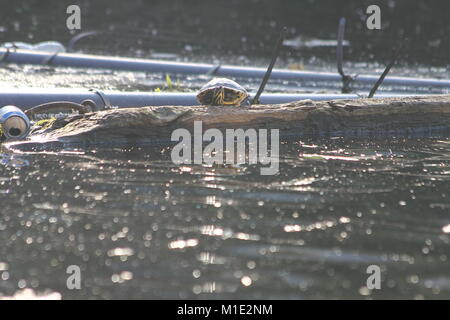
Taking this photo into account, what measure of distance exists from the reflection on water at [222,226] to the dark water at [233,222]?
0.04 feet

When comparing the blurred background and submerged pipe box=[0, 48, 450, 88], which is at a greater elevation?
the blurred background

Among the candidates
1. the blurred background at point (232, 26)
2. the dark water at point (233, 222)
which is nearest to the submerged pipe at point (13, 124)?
the dark water at point (233, 222)

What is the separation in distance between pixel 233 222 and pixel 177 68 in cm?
1007

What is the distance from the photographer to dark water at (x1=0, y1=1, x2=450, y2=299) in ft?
16.2

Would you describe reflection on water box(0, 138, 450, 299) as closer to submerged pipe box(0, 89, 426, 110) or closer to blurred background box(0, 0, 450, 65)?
submerged pipe box(0, 89, 426, 110)

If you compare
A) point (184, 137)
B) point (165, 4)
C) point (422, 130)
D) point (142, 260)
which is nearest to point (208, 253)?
point (142, 260)

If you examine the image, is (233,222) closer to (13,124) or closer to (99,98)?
(13,124)

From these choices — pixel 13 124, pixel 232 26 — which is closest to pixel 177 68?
pixel 13 124

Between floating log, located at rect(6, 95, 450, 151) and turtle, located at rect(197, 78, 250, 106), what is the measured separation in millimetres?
422

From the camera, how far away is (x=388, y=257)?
211 inches

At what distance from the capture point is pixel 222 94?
9516mm

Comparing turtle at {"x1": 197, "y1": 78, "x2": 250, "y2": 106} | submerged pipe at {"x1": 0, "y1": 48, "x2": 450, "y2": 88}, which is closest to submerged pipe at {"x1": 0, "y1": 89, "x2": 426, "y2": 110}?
turtle at {"x1": 197, "y1": 78, "x2": 250, "y2": 106}

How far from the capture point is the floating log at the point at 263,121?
8.55 metres

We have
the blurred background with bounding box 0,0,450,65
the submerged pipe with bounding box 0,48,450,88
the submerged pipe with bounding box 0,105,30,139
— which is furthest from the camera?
the blurred background with bounding box 0,0,450,65
